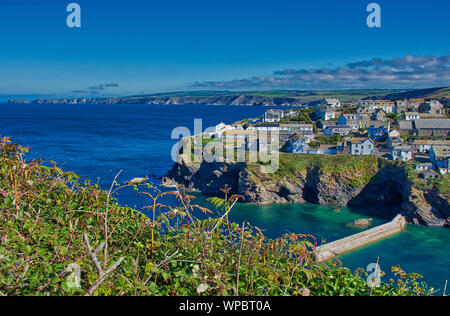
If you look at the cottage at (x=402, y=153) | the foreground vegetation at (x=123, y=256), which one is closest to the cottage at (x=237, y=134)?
the cottage at (x=402, y=153)

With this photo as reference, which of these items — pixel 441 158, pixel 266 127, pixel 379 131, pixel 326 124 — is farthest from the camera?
pixel 266 127

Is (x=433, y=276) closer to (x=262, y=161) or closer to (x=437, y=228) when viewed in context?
(x=437, y=228)

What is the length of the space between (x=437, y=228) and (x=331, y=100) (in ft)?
205

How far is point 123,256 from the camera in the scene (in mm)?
4027

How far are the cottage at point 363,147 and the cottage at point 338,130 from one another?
12276 mm

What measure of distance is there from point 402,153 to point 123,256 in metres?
44.5

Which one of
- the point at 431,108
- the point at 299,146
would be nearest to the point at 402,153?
the point at 299,146

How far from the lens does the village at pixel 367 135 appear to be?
1658 inches

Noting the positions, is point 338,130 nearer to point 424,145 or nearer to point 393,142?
point 393,142

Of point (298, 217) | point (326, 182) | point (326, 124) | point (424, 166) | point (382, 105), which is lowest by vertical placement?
point (298, 217)

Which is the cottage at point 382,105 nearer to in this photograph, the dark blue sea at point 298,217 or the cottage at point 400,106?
the cottage at point 400,106

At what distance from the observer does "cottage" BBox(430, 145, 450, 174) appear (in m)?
37.8

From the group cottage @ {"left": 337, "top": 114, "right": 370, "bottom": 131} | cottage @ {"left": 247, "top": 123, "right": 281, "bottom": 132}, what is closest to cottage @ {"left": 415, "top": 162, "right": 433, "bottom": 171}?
cottage @ {"left": 337, "top": 114, "right": 370, "bottom": 131}
